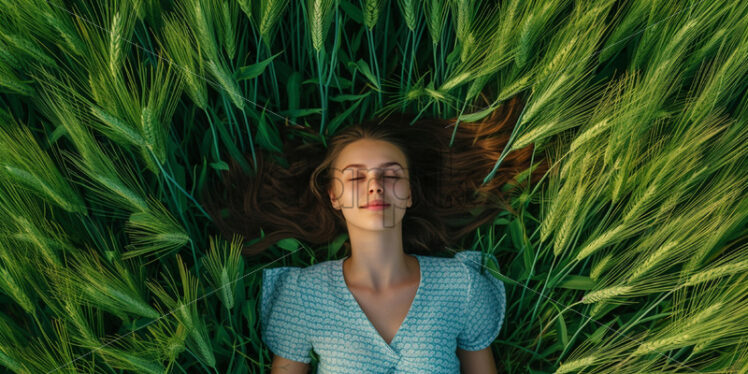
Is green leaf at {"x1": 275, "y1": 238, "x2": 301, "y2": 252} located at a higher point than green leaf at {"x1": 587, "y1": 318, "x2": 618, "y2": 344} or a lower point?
higher

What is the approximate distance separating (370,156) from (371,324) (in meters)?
0.40

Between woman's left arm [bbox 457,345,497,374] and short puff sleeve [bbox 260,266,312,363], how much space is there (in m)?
0.40

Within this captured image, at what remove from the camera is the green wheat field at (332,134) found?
110 cm

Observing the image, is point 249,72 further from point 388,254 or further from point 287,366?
point 287,366

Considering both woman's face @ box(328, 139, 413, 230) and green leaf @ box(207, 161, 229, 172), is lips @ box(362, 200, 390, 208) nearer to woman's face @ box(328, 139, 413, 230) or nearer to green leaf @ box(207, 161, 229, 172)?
woman's face @ box(328, 139, 413, 230)

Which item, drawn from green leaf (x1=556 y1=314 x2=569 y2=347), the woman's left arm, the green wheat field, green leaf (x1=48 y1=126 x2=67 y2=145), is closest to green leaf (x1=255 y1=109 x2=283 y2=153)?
the green wheat field

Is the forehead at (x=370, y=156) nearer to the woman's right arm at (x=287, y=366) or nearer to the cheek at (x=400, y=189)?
the cheek at (x=400, y=189)

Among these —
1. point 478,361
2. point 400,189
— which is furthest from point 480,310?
point 400,189

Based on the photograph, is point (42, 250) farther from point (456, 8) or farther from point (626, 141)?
point (626, 141)

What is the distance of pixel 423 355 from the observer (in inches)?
48.2

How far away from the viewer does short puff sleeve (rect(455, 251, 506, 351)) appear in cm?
130

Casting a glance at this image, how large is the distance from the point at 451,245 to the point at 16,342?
1.04 meters

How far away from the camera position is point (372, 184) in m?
1.13

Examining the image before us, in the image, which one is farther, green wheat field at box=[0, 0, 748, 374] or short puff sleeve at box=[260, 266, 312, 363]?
short puff sleeve at box=[260, 266, 312, 363]
